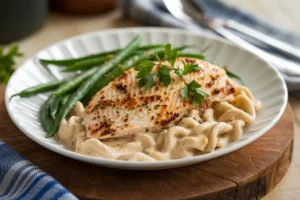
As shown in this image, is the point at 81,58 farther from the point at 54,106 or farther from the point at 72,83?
the point at 54,106

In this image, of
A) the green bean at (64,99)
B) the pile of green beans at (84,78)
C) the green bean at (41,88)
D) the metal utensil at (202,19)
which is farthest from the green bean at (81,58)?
the metal utensil at (202,19)

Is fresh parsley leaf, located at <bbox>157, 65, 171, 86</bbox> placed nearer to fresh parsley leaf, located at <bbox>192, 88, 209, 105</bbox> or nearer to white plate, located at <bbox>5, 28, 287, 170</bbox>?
fresh parsley leaf, located at <bbox>192, 88, 209, 105</bbox>

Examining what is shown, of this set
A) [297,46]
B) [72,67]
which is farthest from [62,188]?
[297,46]

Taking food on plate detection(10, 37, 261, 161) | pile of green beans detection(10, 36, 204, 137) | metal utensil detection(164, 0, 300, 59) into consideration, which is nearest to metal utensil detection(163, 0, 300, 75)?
metal utensil detection(164, 0, 300, 59)

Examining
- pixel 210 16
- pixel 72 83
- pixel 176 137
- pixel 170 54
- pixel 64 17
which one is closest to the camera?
pixel 176 137

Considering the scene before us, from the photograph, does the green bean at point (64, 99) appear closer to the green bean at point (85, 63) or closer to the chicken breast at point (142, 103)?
the chicken breast at point (142, 103)

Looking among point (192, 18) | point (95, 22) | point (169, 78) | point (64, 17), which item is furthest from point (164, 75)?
point (64, 17)
